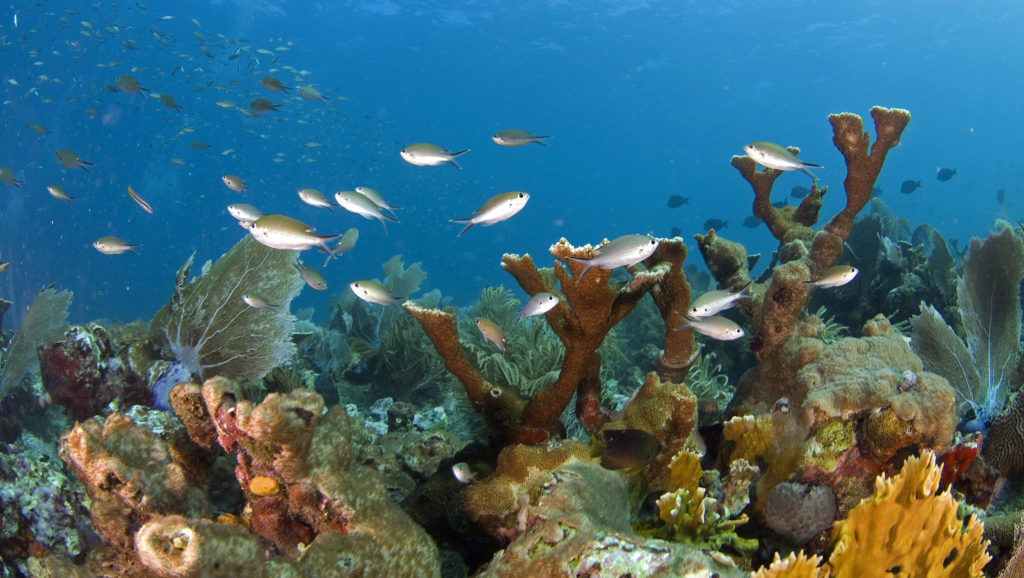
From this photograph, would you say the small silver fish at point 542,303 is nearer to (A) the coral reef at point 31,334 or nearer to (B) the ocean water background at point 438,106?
(A) the coral reef at point 31,334

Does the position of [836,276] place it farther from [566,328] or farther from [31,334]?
[31,334]

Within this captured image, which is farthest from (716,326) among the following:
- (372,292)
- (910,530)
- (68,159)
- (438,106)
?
(438,106)

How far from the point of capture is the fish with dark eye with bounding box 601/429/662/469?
263cm

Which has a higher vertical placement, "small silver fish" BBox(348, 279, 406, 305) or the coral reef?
"small silver fish" BBox(348, 279, 406, 305)

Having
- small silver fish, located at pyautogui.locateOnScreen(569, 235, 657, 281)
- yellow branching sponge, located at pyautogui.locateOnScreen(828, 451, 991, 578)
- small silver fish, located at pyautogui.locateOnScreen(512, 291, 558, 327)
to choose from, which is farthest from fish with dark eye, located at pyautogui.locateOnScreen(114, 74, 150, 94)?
yellow branching sponge, located at pyautogui.locateOnScreen(828, 451, 991, 578)

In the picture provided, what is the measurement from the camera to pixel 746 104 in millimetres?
83812

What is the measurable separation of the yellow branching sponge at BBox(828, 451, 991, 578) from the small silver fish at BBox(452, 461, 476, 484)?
6.09 feet

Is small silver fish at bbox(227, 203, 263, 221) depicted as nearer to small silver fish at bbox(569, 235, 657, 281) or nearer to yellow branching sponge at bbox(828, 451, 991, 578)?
small silver fish at bbox(569, 235, 657, 281)

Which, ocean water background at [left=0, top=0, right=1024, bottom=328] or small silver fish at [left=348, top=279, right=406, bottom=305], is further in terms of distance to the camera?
ocean water background at [left=0, top=0, right=1024, bottom=328]

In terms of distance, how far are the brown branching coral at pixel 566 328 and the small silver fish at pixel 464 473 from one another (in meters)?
0.36

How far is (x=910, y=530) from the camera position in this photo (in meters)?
1.83

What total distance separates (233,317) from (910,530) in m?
5.15

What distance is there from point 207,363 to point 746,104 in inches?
3758

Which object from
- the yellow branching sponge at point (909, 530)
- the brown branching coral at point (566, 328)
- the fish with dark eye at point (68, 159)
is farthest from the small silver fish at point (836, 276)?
the fish with dark eye at point (68, 159)
